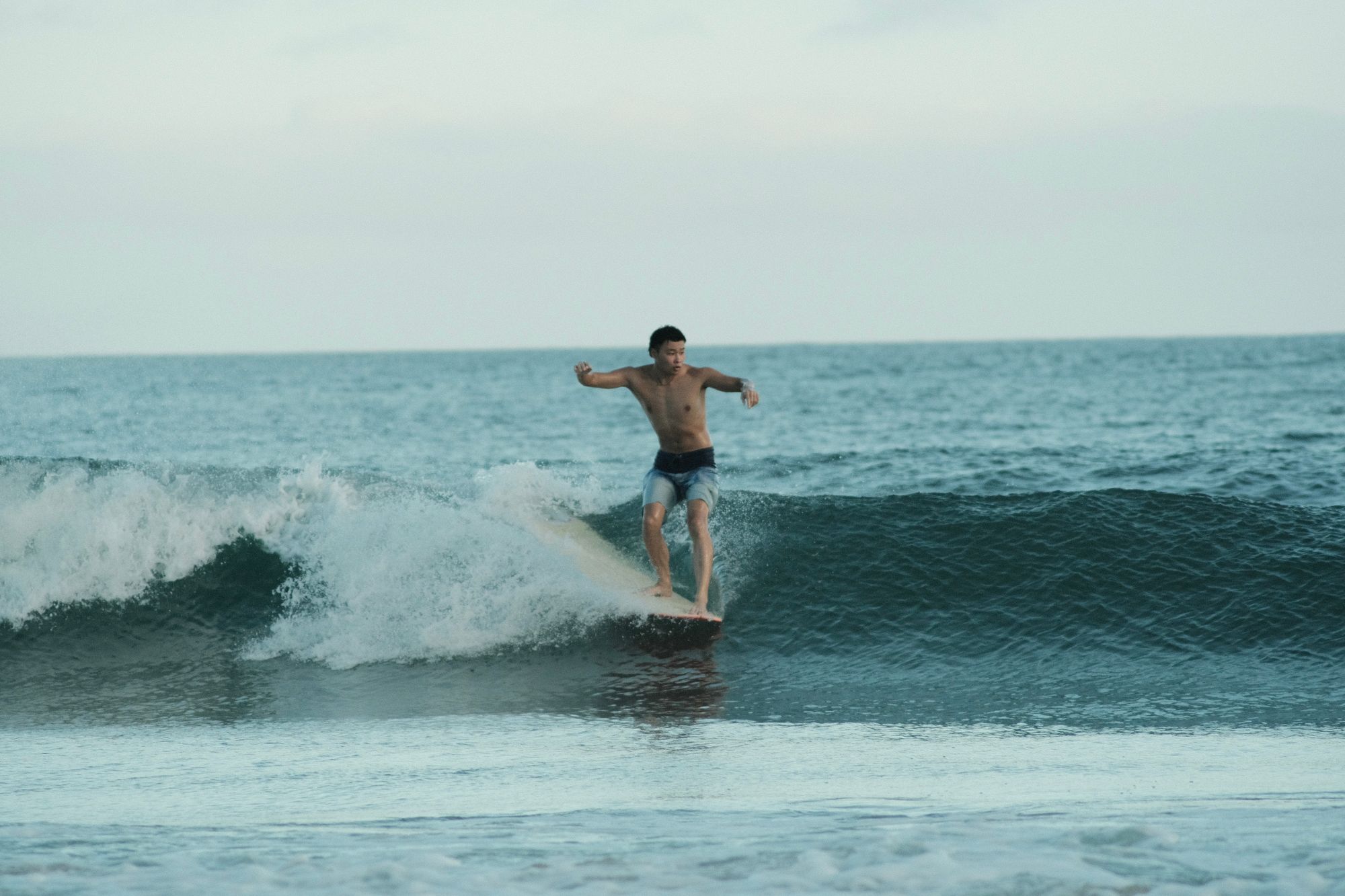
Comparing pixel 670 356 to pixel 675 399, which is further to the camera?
pixel 675 399

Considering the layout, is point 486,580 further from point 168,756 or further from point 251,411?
point 251,411

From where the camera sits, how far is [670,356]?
24.8 feet

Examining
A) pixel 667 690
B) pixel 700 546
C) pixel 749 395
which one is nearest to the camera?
pixel 667 690

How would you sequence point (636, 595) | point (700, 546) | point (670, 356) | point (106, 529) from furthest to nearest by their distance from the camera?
point (106, 529), point (636, 595), point (700, 546), point (670, 356)

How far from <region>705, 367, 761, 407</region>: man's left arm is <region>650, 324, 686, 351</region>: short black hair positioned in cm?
28

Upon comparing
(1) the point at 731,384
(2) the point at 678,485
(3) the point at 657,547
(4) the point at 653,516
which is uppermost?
(1) the point at 731,384

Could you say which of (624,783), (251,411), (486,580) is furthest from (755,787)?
(251,411)

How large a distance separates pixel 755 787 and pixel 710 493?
3.23 meters

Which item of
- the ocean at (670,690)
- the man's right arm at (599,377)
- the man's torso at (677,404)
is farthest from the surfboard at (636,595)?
the man's right arm at (599,377)

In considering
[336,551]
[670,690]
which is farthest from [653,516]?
[336,551]

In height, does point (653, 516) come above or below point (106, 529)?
above

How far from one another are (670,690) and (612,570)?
1.96m

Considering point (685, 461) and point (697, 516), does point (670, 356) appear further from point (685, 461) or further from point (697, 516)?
point (697, 516)

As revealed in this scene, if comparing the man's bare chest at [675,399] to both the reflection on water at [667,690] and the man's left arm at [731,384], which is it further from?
the reflection on water at [667,690]
